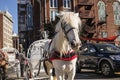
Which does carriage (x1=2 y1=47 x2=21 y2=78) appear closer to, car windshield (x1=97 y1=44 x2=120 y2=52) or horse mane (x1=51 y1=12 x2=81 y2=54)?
car windshield (x1=97 y1=44 x2=120 y2=52)

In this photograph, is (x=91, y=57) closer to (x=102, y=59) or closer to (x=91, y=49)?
(x=91, y=49)

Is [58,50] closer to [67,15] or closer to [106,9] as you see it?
[67,15]

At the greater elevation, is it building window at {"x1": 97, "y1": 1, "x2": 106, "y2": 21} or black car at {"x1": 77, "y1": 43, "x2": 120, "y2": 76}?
building window at {"x1": 97, "y1": 1, "x2": 106, "y2": 21}

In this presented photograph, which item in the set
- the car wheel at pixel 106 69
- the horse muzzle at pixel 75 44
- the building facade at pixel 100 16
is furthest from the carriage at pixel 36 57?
the building facade at pixel 100 16

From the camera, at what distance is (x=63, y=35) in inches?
349

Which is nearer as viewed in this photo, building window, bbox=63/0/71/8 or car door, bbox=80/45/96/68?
car door, bbox=80/45/96/68

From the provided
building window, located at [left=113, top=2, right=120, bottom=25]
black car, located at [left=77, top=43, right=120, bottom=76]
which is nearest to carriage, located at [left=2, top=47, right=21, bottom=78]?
black car, located at [left=77, top=43, right=120, bottom=76]

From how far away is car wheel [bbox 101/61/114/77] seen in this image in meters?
20.1

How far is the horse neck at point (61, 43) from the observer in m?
8.93

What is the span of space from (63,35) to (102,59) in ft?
39.5

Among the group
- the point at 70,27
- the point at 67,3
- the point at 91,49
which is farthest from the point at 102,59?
the point at 67,3

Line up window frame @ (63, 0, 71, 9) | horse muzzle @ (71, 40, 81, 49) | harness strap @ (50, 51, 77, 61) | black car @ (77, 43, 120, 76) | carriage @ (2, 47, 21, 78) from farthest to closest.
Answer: window frame @ (63, 0, 71, 9) < black car @ (77, 43, 120, 76) < carriage @ (2, 47, 21, 78) < harness strap @ (50, 51, 77, 61) < horse muzzle @ (71, 40, 81, 49)

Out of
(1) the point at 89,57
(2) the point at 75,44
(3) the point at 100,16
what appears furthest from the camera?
(3) the point at 100,16

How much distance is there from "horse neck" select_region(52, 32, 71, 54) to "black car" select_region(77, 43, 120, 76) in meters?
10.3
